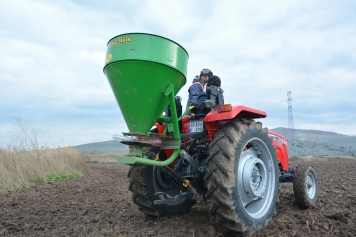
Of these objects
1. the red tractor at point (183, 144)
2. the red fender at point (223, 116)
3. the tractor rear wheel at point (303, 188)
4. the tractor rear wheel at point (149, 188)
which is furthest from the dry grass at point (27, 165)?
the tractor rear wheel at point (303, 188)

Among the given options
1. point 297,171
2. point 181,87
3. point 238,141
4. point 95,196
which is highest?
point 181,87

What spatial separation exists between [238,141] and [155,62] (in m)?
1.26

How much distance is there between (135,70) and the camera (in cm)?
324

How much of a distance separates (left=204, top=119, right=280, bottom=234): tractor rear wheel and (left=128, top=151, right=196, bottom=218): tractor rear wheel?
3.08ft

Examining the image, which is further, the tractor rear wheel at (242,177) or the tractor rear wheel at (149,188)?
the tractor rear wheel at (149,188)

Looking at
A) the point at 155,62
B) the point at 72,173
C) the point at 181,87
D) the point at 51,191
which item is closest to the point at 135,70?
the point at 155,62

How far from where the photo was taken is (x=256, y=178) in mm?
3760

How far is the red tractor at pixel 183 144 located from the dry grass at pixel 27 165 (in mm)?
5046

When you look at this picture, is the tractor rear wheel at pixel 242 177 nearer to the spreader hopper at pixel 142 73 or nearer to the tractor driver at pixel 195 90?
the spreader hopper at pixel 142 73

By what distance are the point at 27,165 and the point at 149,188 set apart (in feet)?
19.0

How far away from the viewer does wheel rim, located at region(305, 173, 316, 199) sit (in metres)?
4.93

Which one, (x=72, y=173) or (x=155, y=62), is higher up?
(x=155, y=62)

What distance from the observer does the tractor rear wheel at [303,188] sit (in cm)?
456

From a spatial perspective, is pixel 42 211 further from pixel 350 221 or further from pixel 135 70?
pixel 350 221
